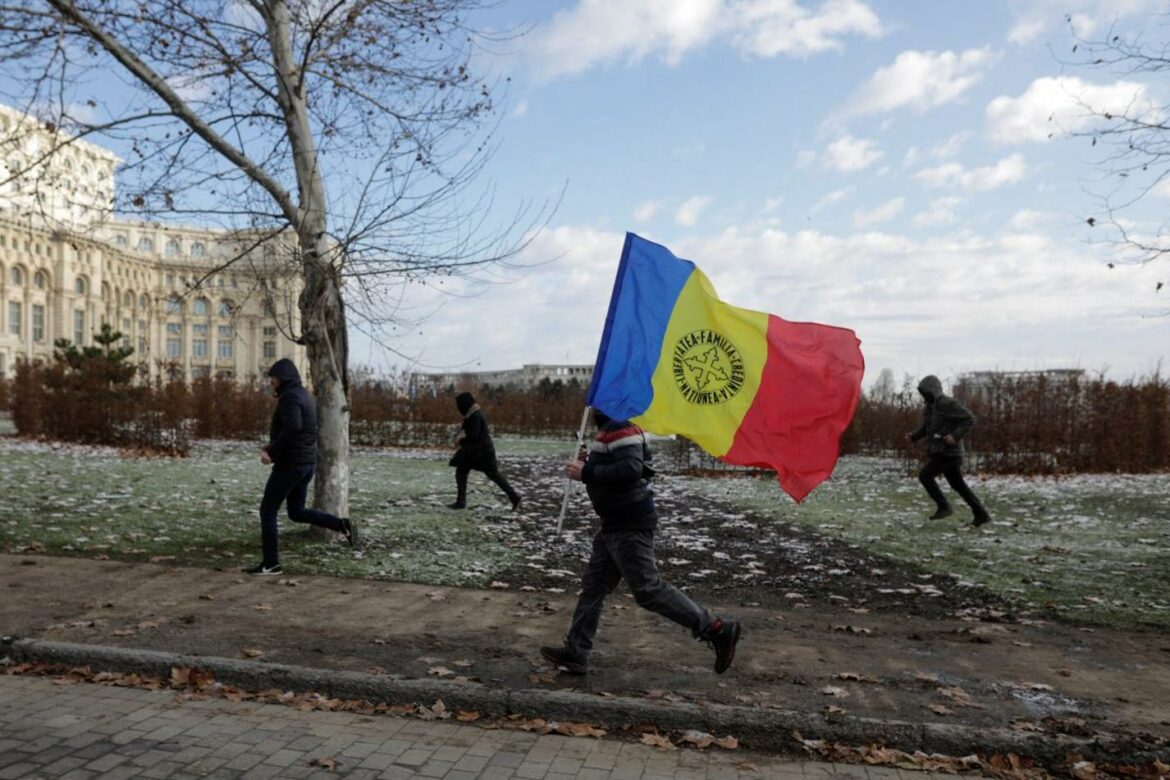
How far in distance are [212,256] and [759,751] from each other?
30.6 feet

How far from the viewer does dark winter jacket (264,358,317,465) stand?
855 centimetres

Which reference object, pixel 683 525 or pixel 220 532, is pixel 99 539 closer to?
pixel 220 532

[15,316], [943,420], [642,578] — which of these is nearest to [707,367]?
[642,578]

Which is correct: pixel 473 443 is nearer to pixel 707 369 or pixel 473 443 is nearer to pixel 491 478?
pixel 491 478

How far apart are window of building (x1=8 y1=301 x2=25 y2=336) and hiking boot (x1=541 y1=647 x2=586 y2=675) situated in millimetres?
115001

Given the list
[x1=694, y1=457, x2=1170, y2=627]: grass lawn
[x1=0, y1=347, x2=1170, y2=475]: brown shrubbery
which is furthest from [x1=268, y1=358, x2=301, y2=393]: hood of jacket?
[x1=0, y1=347, x2=1170, y2=475]: brown shrubbery

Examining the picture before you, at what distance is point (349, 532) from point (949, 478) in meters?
8.23

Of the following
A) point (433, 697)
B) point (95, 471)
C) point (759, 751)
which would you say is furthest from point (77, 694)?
point (95, 471)

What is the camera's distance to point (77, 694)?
17.7 feet

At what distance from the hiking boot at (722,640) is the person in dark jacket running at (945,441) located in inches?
319

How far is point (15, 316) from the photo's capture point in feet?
337

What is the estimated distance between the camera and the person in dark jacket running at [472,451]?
543 inches

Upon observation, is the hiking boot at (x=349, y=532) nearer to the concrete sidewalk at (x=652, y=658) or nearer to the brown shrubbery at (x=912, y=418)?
the concrete sidewalk at (x=652, y=658)

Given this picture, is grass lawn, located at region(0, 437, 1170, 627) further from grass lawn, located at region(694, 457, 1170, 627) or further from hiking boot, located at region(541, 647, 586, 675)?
hiking boot, located at region(541, 647, 586, 675)
